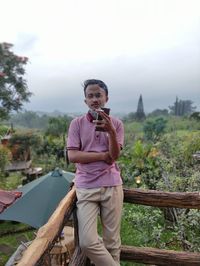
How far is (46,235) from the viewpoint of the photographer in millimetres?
1777

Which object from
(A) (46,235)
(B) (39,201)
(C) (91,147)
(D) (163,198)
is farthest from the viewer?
(B) (39,201)

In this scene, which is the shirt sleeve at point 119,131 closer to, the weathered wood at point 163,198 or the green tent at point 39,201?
the weathered wood at point 163,198

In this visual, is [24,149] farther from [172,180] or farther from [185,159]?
[172,180]

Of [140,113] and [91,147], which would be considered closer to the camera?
[91,147]

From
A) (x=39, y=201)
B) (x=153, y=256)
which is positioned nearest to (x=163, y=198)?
(x=153, y=256)

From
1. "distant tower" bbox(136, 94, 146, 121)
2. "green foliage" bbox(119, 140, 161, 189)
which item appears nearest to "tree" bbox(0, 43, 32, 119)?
"green foliage" bbox(119, 140, 161, 189)

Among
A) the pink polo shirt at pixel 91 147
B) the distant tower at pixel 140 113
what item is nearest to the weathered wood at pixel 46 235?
the pink polo shirt at pixel 91 147

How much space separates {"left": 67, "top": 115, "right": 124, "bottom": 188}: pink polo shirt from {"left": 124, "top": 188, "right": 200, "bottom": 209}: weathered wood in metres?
0.38

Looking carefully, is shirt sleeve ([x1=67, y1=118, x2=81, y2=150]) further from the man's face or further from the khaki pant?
the khaki pant

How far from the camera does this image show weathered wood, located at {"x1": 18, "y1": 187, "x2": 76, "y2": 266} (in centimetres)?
149

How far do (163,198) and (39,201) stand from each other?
231 centimetres

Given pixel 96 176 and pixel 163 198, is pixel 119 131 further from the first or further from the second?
pixel 163 198

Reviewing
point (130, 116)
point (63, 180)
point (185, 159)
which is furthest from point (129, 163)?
point (130, 116)

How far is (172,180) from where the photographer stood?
5.32 metres
